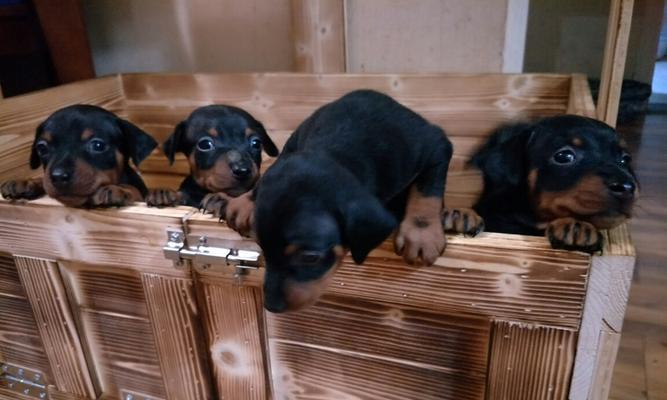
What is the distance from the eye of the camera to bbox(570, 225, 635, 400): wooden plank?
0.91m

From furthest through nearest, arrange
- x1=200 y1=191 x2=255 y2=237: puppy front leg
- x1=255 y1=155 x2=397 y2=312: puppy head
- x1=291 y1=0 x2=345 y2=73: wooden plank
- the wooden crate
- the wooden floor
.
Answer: x1=291 y1=0 x2=345 y2=73: wooden plank < the wooden floor < x1=200 y1=191 x2=255 y2=237: puppy front leg < the wooden crate < x1=255 y1=155 x2=397 y2=312: puppy head

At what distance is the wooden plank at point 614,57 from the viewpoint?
5.56ft

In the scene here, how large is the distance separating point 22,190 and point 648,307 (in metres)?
2.33

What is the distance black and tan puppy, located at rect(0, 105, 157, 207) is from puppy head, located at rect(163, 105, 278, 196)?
12 cm

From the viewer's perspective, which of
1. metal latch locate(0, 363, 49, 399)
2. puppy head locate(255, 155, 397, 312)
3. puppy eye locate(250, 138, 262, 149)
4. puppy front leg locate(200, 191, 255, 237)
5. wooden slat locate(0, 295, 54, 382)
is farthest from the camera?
puppy eye locate(250, 138, 262, 149)

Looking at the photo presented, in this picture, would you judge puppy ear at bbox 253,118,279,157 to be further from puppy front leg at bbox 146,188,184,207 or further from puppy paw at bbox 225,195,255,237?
puppy paw at bbox 225,195,255,237

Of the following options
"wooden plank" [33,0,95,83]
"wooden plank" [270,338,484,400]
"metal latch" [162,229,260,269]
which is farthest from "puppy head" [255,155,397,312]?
"wooden plank" [33,0,95,83]

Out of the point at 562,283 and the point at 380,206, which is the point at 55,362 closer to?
the point at 380,206

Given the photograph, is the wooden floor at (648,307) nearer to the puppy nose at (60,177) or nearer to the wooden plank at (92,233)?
the wooden plank at (92,233)

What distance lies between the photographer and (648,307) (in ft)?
7.42

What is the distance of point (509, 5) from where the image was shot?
1912 millimetres

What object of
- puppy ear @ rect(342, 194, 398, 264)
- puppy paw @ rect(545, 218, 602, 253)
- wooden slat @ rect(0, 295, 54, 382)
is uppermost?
puppy ear @ rect(342, 194, 398, 264)

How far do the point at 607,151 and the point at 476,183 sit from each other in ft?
3.16

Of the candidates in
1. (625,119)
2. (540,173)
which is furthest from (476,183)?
(625,119)
